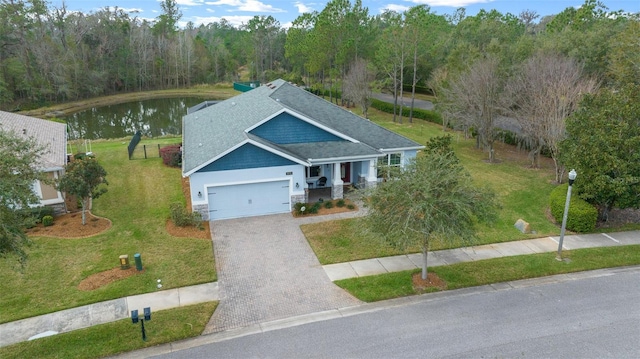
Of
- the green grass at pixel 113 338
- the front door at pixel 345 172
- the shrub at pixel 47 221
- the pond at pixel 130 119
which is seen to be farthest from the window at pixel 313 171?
the pond at pixel 130 119

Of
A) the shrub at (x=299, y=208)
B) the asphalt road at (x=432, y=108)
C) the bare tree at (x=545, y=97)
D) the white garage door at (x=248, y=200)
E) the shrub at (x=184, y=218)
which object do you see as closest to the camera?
the shrub at (x=184, y=218)

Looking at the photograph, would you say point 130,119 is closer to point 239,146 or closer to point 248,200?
point 248,200

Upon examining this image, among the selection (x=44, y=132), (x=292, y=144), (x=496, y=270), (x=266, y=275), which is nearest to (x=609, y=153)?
(x=496, y=270)

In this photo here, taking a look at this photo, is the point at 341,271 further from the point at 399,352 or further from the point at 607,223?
the point at 607,223

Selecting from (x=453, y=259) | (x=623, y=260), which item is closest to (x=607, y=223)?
(x=623, y=260)

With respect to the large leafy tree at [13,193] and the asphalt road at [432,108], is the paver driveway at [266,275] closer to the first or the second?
the large leafy tree at [13,193]

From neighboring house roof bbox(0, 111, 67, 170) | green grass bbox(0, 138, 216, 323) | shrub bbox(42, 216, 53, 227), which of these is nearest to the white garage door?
green grass bbox(0, 138, 216, 323)

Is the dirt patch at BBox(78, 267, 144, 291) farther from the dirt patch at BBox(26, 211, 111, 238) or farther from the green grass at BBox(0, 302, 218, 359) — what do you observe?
the dirt patch at BBox(26, 211, 111, 238)
